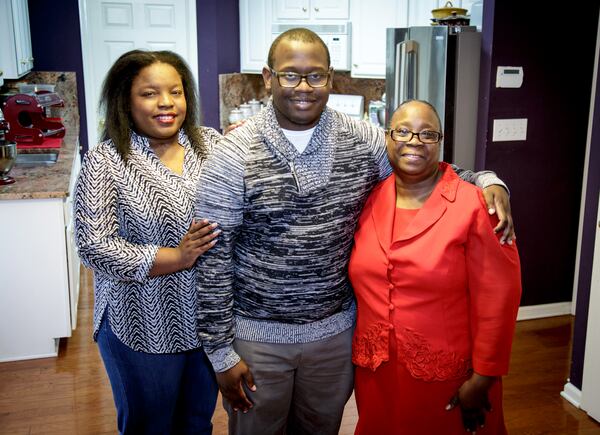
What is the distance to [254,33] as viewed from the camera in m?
5.28

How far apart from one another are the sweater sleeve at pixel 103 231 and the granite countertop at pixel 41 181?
4.82 feet

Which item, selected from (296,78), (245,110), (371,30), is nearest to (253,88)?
(245,110)

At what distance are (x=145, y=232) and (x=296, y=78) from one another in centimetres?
56

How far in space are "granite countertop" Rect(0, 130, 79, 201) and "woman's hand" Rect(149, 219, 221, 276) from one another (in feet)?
5.17

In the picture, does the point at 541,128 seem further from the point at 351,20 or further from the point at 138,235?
the point at 138,235

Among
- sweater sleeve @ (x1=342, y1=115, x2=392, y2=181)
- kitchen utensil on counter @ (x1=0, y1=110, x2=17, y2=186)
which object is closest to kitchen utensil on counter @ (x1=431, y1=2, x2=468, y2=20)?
sweater sleeve @ (x1=342, y1=115, x2=392, y2=181)

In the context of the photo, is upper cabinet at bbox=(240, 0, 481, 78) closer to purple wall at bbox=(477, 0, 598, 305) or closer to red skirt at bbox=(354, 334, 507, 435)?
purple wall at bbox=(477, 0, 598, 305)

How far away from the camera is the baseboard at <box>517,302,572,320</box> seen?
3.74 meters

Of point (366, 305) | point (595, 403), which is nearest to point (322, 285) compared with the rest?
point (366, 305)

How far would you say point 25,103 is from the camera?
154 inches

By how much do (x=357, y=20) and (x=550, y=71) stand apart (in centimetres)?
166

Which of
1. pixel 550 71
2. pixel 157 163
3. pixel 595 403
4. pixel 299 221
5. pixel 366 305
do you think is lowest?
pixel 595 403

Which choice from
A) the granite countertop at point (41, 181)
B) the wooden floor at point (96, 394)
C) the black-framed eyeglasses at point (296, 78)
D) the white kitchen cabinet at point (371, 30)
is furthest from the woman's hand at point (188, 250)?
the white kitchen cabinet at point (371, 30)

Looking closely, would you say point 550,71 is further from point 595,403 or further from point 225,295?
point 225,295
